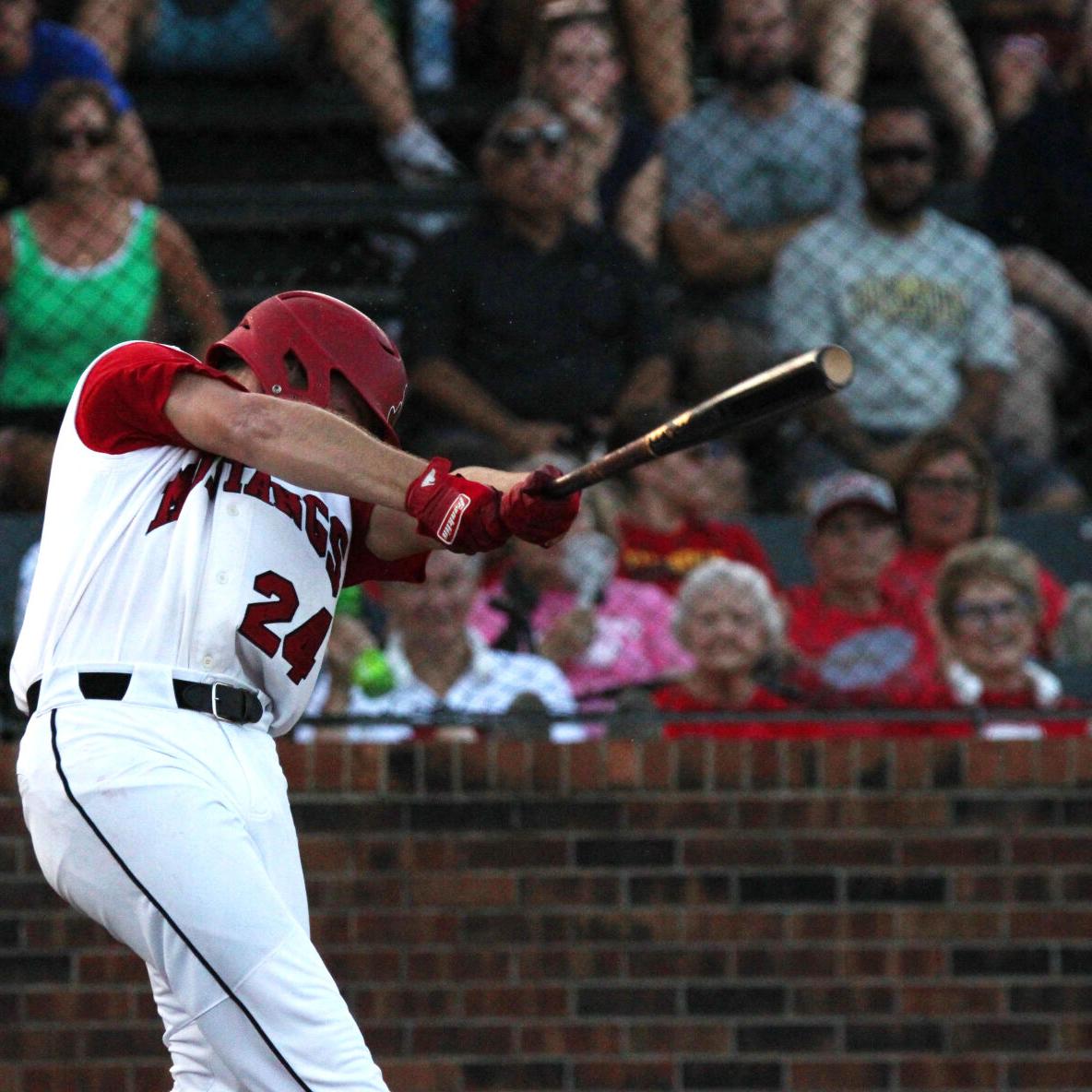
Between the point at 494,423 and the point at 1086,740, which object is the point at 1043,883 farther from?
the point at 494,423

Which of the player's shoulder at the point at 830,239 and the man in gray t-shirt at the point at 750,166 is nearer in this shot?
the player's shoulder at the point at 830,239

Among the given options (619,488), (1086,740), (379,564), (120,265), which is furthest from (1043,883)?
(120,265)

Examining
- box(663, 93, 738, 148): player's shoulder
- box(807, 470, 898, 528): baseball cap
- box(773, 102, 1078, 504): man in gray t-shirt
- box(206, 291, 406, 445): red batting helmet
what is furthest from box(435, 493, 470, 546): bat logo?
box(663, 93, 738, 148): player's shoulder

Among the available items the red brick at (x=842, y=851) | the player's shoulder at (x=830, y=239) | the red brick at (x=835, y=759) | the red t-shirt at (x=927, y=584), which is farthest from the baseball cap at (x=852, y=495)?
the red brick at (x=842, y=851)

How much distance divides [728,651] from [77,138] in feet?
8.06

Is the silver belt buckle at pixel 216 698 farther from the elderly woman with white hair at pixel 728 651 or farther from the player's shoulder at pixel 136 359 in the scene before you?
the elderly woman with white hair at pixel 728 651

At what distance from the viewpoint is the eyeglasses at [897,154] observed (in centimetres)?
630

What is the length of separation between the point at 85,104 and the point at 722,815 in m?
2.82

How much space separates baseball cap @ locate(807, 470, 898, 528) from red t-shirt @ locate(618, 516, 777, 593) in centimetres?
20

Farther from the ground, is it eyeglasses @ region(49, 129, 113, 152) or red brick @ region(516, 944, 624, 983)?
eyeglasses @ region(49, 129, 113, 152)

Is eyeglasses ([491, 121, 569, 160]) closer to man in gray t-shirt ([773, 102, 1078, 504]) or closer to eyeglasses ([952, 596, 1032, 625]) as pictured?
man in gray t-shirt ([773, 102, 1078, 504])

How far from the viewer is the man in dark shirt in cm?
581

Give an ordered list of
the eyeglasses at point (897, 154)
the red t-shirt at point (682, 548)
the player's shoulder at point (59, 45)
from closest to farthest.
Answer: the red t-shirt at point (682, 548) → the eyeglasses at point (897, 154) → the player's shoulder at point (59, 45)

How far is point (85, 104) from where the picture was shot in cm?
595
